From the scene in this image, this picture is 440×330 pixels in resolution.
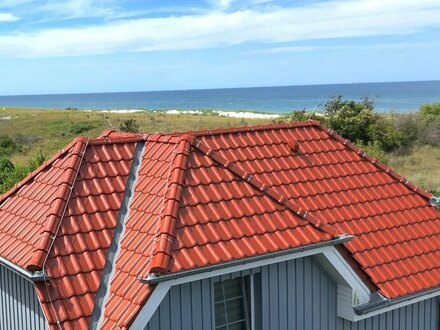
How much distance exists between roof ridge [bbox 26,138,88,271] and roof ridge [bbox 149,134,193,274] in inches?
51.6

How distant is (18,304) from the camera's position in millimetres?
7750

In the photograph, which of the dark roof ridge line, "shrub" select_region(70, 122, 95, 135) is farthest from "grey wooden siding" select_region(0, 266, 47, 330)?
"shrub" select_region(70, 122, 95, 135)

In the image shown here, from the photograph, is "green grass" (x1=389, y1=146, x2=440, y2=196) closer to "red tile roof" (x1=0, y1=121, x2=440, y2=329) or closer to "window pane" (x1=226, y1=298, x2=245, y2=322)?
"red tile roof" (x1=0, y1=121, x2=440, y2=329)

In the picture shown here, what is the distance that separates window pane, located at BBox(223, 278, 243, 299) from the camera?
7.40 m

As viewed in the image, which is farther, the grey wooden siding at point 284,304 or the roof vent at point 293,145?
the roof vent at point 293,145

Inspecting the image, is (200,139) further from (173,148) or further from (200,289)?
(200,289)

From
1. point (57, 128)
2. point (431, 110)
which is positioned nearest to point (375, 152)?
point (431, 110)

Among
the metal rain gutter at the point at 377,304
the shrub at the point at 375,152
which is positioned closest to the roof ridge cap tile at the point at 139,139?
the metal rain gutter at the point at 377,304

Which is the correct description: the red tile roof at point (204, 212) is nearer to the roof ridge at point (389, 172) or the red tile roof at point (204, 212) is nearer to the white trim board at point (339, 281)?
the roof ridge at point (389, 172)

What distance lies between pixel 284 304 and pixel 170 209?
208 cm

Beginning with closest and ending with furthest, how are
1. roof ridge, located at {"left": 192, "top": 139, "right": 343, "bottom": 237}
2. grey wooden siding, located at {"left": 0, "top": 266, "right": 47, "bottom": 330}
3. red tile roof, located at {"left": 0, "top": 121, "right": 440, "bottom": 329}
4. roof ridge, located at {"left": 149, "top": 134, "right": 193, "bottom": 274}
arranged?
1. roof ridge, located at {"left": 149, "top": 134, "right": 193, "bottom": 274}
2. red tile roof, located at {"left": 0, "top": 121, "right": 440, "bottom": 329}
3. grey wooden siding, located at {"left": 0, "top": 266, "right": 47, "bottom": 330}
4. roof ridge, located at {"left": 192, "top": 139, "right": 343, "bottom": 237}

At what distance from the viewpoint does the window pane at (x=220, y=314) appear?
290 inches

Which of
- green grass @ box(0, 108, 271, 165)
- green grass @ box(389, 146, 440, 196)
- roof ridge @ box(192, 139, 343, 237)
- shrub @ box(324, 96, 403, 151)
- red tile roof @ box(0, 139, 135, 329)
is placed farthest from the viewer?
Result: green grass @ box(0, 108, 271, 165)

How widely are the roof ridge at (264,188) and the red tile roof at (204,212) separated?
0.7 inches
